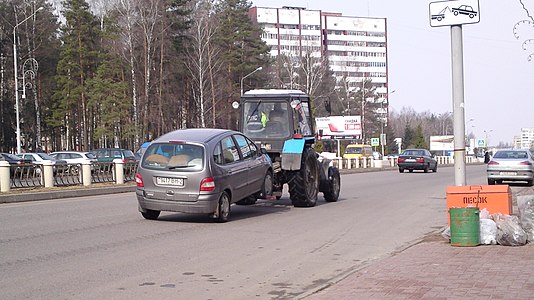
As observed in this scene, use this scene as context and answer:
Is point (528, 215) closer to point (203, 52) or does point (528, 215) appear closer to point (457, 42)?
point (457, 42)

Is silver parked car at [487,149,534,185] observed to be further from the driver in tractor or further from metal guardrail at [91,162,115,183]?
metal guardrail at [91,162,115,183]

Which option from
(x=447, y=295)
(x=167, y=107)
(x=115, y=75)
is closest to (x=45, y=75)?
(x=115, y=75)

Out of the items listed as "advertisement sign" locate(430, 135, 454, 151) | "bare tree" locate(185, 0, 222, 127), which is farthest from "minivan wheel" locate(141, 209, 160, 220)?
"advertisement sign" locate(430, 135, 454, 151)

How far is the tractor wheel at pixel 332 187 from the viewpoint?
19.6m

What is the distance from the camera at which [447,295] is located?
7.18 meters

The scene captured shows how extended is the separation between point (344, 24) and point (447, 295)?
126 m

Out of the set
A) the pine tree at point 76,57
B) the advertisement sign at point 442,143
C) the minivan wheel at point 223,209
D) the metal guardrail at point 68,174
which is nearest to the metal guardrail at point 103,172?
the metal guardrail at point 68,174

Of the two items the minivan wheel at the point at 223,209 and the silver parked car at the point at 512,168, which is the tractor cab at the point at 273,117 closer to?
the minivan wheel at the point at 223,209

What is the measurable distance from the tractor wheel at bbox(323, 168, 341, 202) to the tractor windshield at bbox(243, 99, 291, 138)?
2599 millimetres

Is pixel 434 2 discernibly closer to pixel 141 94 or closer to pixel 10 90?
pixel 141 94

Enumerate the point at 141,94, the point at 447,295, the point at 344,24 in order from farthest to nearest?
the point at 344,24 → the point at 141,94 → the point at 447,295

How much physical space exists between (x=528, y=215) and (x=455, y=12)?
4627 mm

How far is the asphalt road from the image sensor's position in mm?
7879

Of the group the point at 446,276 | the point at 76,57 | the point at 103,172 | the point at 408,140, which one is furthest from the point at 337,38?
the point at 446,276
